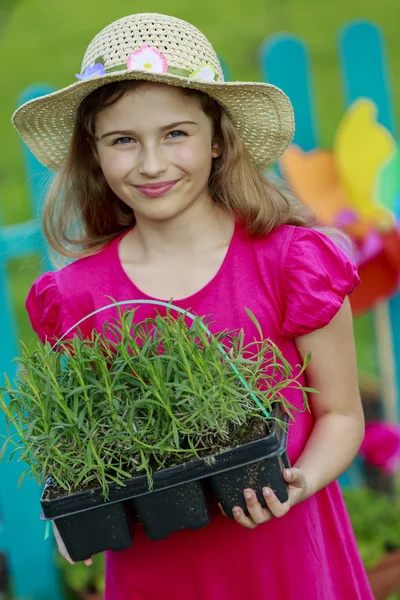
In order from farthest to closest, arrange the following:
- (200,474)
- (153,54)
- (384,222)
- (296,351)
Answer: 1. (384,222)
2. (296,351)
3. (153,54)
4. (200,474)

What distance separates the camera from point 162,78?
191 centimetres

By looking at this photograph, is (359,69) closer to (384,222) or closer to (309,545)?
(384,222)

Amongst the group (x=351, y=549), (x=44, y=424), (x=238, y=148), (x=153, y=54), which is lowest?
(x=351, y=549)

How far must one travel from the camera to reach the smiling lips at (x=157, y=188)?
2.01 meters

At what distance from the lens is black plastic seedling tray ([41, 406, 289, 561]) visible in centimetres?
170

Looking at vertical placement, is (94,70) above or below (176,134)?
above

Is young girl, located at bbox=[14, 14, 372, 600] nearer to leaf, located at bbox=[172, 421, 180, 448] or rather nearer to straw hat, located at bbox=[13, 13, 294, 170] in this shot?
straw hat, located at bbox=[13, 13, 294, 170]

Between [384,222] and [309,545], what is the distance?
1.75 m

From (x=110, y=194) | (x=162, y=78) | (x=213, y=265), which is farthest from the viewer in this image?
(x=110, y=194)

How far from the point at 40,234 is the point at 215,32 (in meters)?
5.22

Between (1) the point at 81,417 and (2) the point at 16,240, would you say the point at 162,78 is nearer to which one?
(1) the point at 81,417

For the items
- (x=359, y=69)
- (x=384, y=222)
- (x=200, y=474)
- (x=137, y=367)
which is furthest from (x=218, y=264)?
(x=359, y=69)

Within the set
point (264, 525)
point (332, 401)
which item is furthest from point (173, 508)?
point (332, 401)

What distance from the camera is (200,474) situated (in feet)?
5.59
